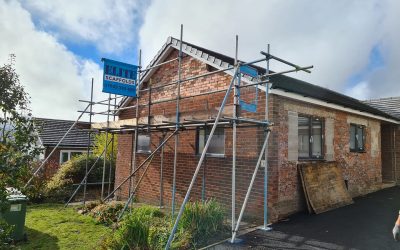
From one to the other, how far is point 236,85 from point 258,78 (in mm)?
1167

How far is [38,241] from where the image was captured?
6.41 metres

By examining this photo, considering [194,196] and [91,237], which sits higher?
[194,196]

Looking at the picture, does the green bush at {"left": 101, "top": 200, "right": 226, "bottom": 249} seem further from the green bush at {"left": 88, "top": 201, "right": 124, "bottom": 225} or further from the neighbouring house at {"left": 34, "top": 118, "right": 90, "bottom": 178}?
the neighbouring house at {"left": 34, "top": 118, "right": 90, "bottom": 178}

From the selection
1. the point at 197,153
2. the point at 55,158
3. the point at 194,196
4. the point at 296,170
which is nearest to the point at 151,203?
the point at 194,196

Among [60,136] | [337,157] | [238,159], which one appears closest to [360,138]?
[337,157]

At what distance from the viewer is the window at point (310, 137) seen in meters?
8.81

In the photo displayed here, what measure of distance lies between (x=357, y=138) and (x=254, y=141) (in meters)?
6.35

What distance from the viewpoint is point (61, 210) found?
9.52 meters

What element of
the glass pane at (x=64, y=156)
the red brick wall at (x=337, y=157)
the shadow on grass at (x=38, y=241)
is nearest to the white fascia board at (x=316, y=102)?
the red brick wall at (x=337, y=157)

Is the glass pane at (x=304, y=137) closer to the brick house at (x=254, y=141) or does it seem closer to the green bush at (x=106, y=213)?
the brick house at (x=254, y=141)

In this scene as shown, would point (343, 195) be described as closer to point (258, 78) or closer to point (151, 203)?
point (258, 78)

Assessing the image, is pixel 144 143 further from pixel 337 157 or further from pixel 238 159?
pixel 337 157

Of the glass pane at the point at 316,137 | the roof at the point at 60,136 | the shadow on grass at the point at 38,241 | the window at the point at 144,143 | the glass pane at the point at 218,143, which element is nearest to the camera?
the shadow on grass at the point at 38,241

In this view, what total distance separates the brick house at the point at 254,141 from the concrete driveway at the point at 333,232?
2.22 feet
